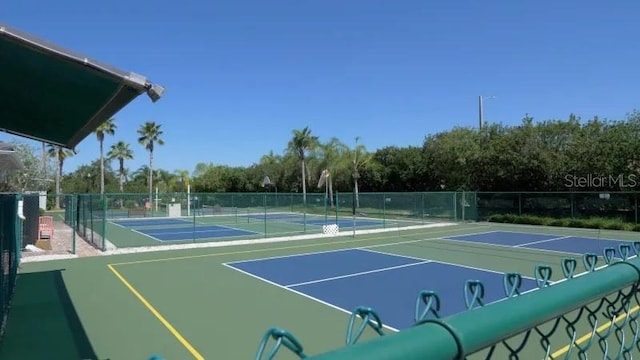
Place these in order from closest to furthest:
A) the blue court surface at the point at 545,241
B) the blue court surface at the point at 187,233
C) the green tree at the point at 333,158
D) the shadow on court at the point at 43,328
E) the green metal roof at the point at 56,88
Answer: the green metal roof at the point at 56,88 < the shadow on court at the point at 43,328 < the blue court surface at the point at 545,241 < the blue court surface at the point at 187,233 < the green tree at the point at 333,158

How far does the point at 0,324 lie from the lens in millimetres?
8578

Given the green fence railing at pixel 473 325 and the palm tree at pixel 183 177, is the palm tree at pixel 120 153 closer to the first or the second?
the palm tree at pixel 183 177

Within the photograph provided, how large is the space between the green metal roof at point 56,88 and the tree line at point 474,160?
3507 cm

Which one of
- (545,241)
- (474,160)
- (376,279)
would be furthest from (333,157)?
(376,279)

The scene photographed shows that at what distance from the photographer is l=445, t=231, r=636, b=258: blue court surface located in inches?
826

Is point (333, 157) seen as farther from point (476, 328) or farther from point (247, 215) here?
point (476, 328)

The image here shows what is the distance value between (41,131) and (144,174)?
309 feet

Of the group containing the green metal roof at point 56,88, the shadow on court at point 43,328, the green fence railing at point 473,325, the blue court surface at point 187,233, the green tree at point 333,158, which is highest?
the green tree at point 333,158

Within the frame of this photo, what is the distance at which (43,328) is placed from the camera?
9.18 metres

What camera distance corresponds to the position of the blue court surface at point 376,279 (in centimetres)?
1070

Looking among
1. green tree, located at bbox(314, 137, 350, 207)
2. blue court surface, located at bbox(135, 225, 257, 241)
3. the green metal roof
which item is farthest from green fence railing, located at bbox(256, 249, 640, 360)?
green tree, located at bbox(314, 137, 350, 207)

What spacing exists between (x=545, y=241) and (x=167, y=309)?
19.5m

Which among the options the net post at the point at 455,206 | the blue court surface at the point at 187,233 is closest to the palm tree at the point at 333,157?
the net post at the point at 455,206

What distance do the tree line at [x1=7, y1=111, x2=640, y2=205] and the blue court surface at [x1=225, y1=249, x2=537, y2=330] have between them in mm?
22999
